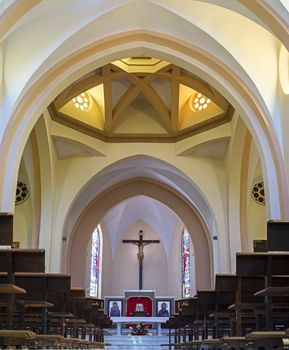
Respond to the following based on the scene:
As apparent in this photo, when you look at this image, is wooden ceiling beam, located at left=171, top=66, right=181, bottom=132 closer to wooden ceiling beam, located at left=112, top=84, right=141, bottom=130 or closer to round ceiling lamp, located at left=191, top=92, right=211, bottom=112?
round ceiling lamp, located at left=191, top=92, right=211, bottom=112

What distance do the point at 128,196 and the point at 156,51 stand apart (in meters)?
7.48

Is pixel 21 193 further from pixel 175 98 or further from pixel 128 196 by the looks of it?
pixel 175 98

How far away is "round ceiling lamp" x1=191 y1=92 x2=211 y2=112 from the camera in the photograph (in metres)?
13.9

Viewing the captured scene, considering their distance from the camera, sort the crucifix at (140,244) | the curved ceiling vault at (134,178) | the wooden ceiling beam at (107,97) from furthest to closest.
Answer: the crucifix at (140,244)
the curved ceiling vault at (134,178)
the wooden ceiling beam at (107,97)

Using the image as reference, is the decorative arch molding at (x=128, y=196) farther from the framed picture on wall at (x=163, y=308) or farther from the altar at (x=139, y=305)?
the framed picture on wall at (x=163, y=308)

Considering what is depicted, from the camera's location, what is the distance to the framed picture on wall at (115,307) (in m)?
19.3

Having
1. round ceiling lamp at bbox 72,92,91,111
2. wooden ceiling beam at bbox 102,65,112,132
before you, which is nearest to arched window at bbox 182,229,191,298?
wooden ceiling beam at bbox 102,65,112,132

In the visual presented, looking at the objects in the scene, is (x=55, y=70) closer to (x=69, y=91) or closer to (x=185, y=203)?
(x=69, y=91)

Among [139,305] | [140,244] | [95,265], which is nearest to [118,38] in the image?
[95,265]

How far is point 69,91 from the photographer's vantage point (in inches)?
506

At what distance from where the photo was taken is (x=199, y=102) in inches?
555

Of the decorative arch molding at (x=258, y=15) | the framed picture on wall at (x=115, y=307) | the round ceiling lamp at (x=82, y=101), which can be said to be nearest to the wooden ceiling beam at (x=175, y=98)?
the round ceiling lamp at (x=82, y=101)

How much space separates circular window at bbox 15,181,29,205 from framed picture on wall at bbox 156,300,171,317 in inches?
295

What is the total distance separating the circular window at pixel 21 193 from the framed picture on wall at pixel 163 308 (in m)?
7.48
